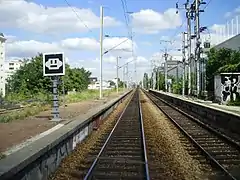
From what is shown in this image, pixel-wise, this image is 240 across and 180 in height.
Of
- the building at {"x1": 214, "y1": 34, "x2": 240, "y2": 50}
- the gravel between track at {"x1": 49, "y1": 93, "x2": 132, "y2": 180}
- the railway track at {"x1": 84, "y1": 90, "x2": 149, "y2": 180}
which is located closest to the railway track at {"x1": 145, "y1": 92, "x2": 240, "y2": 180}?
the railway track at {"x1": 84, "y1": 90, "x2": 149, "y2": 180}

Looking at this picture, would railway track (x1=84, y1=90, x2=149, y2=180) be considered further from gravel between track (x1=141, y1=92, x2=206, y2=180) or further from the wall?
the wall

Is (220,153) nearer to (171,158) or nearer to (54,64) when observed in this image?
(171,158)

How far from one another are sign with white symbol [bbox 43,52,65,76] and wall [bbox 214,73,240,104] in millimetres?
21947

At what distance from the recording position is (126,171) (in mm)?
Answer: 9312

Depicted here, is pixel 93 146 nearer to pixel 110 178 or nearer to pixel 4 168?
pixel 110 178

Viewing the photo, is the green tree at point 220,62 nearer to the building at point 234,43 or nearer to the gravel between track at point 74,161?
the building at point 234,43

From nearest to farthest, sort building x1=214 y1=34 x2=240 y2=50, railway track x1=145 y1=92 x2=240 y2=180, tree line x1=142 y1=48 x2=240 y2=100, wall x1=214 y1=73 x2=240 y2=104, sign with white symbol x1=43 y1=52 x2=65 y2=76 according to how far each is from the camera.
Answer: railway track x1=145 y1=92 x2=240 y2=180 → sign with white symbol x1=43 y1=52 x2=65 y2=76 → wall x1=214 y1=73 x2=240 y2=104 → tree line x1=142 y1=48 x2=240 y2=100 → building x1=214 y1=34 x2=240 y2=50

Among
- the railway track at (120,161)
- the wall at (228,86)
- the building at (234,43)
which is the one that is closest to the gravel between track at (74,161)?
the railway track at (120,161)

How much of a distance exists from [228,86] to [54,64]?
22512 mm

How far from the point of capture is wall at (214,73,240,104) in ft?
114

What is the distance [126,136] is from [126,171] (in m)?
7.39

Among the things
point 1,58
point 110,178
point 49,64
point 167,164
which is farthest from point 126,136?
point 1,58

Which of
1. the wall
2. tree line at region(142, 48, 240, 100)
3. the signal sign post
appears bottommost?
the wall

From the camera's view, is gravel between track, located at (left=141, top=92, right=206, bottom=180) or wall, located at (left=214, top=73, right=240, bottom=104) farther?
wall, located at (left=214, top=73, right=240, bottom=104)
